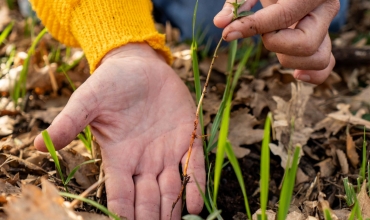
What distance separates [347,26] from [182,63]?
143 cm

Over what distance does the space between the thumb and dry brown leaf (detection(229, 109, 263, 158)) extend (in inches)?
25.0

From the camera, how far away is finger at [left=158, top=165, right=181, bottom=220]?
4.78ft

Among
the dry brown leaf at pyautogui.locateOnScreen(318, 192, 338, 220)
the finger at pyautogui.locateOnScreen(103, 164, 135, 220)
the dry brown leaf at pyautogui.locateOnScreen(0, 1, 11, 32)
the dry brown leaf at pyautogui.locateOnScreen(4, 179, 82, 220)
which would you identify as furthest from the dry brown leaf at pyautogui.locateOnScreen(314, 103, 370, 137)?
the dry brown leaf at pyautogui.locateOnScreen(0, 1, 11, 32)

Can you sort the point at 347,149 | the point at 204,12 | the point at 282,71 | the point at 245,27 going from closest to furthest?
the point at 245,27 → the point at 347,149 → the point at 282,71 → the point at 204,12

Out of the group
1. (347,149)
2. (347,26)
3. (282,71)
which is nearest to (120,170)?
(347,149)

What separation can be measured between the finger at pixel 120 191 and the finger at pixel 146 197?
21 mm

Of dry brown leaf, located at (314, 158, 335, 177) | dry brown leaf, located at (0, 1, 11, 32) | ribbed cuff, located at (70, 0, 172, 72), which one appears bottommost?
dry brown leaf, located at (314, 158, 335, 177)

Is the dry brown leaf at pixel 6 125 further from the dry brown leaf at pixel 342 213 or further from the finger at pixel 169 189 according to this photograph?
the dry brown leaf at pixel 342 213

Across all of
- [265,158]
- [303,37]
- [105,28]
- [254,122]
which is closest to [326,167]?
[254,122]

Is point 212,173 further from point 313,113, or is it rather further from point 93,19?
point 93,19

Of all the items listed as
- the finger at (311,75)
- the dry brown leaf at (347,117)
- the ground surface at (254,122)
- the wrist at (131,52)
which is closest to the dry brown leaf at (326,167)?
the ground surface at (254,122)

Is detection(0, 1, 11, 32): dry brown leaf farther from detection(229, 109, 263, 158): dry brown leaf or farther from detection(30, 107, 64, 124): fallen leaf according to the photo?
detection(229, 109, 263, 158): dry brown leaf

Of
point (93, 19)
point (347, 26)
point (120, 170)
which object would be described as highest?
point (93, 19)

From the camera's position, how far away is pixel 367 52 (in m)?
2.49
